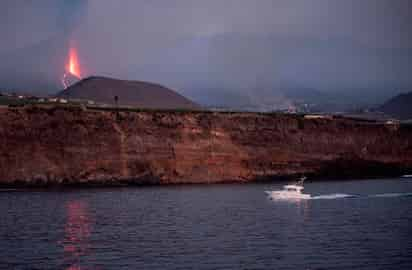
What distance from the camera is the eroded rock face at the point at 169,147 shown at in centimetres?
8444

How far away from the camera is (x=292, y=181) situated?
92938 millimetres

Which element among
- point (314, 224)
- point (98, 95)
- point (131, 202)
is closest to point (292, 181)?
point (131, 202)

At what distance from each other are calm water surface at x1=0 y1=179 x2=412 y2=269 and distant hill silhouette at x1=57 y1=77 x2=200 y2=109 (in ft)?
297

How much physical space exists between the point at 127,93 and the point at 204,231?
128687 mm

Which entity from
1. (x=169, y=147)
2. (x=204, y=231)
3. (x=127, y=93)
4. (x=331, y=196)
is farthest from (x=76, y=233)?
(x=127, y=93)

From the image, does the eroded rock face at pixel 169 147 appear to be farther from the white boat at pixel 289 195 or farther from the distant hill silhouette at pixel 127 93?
the distant hill silhouette at pixel 127 93

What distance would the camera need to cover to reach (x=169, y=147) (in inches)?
3506

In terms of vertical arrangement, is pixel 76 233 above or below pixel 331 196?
below

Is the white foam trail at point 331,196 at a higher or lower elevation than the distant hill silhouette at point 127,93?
lower

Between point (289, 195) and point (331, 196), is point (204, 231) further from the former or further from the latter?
point (331, 196)

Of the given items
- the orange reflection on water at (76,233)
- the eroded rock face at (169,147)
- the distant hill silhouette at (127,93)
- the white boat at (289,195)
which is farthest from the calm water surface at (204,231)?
the distant hill silhouette at (127,93)

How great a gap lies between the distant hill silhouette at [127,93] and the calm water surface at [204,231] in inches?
3569

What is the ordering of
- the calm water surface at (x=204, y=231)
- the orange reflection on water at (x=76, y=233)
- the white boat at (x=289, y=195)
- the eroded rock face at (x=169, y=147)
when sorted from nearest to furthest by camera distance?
the calm water surface at (x=204, y=231) → the orange reflection on water at (x=76, y=233) → the white boat at (x=289, y=195) → the eroded rock face at (x=169, y=147)

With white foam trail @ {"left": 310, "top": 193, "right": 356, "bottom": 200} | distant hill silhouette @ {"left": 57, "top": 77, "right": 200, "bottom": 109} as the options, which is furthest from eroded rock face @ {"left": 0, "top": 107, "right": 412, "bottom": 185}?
distant hill silhouette @ {"left": 57, "top": 77, "right": 200, "bottom": 109}
